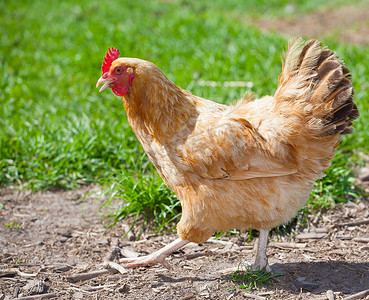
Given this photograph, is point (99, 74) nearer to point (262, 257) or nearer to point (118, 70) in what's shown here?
point (118, 70)

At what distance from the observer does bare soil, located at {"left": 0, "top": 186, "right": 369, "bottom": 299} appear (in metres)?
3.31

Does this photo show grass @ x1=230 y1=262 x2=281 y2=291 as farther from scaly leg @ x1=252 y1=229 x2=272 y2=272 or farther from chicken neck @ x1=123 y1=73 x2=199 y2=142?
chicken neck @ x1=123 y1=73 x2=199 y2=142

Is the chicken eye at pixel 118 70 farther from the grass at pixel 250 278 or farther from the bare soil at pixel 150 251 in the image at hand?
the grass at pixel 250 278

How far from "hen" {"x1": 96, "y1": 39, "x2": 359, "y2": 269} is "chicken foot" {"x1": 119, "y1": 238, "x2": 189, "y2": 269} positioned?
0.17 m

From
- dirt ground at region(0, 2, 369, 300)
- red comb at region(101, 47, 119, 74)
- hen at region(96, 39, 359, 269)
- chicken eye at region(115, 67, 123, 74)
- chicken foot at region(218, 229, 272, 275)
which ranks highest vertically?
red comb at region(101, 47, 119, 74)

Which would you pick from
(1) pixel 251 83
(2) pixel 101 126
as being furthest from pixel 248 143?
(1) pixel 251 83

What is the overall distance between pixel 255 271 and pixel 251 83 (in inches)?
148

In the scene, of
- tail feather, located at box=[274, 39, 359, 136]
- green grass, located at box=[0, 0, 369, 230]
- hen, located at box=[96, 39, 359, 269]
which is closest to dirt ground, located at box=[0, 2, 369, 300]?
green grass, located at box=[0, 0, 369, 230]

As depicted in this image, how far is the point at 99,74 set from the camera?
383 cm

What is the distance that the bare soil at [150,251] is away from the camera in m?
3.31

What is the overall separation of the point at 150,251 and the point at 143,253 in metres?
0.07

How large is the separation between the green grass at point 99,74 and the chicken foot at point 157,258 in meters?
0.64

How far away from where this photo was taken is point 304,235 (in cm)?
407

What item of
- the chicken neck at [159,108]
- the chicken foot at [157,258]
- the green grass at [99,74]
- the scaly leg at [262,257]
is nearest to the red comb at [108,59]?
the chicken neck at [159,108]
